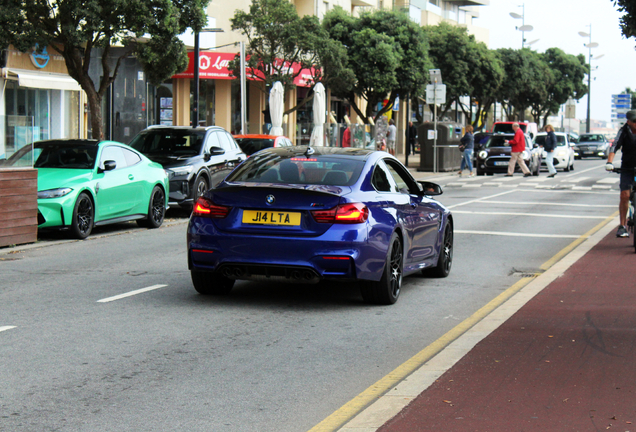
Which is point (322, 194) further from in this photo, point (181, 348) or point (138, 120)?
point (138, 120)

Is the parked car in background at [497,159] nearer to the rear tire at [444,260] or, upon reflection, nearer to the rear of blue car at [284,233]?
the rear tire at [444,260]

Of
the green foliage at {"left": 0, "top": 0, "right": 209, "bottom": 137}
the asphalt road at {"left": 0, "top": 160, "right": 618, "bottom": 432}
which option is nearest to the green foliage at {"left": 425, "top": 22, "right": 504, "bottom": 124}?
Answer: the green foliage at {"left": 0, "top": 0, "right": 209, "bottom": 137}

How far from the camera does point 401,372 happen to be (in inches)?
237

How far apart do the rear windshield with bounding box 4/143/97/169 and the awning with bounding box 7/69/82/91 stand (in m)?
11.7

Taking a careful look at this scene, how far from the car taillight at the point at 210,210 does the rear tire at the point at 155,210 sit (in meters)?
7.63

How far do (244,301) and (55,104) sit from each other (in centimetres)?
2213

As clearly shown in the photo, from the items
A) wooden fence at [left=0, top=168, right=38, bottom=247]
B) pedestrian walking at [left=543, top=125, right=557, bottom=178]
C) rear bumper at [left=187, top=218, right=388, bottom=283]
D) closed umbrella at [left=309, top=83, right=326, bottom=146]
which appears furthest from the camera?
pedestrian walking at [left=543, top=125, right=557, bottom=178]

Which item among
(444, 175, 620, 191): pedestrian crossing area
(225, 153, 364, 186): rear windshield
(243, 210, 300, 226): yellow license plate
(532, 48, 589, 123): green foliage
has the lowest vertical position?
(444, 175, 620, 191): pedestrian crossing area

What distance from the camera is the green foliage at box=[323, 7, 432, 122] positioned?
44000 mm

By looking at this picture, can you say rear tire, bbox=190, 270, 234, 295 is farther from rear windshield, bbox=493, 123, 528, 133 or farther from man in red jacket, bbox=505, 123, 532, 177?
rear windshield, bbox=493, 123, 528, 133

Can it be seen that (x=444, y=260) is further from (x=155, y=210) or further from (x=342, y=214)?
(x=155, y=210)

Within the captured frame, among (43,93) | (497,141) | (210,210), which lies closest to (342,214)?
(210,210)

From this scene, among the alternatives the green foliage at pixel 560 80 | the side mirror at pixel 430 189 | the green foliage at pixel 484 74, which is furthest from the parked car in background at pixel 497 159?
the green foliage at pixel 560 80

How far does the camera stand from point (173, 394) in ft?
17.7
